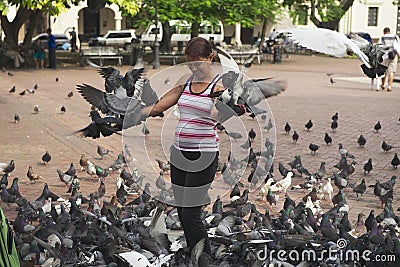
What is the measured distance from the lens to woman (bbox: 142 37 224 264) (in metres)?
4.29

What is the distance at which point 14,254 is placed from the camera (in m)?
2.43

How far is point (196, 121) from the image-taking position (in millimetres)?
4332

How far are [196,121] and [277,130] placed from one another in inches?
291

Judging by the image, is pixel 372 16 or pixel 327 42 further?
pixel 372 16

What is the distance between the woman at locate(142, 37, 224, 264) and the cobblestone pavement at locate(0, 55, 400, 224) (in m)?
1.10

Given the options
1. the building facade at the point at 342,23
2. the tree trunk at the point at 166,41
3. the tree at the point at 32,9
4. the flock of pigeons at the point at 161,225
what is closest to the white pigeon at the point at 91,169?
the flock of pigeons at the point at 161,225

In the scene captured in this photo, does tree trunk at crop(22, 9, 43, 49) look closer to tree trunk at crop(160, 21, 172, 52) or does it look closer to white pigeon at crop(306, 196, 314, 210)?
tree trunk at crop(160, 21, 172, 52)

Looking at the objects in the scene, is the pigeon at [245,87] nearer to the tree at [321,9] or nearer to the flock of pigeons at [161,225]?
the flock of pigeons at [161,225]

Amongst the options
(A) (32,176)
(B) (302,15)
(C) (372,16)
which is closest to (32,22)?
(B) (302,15)

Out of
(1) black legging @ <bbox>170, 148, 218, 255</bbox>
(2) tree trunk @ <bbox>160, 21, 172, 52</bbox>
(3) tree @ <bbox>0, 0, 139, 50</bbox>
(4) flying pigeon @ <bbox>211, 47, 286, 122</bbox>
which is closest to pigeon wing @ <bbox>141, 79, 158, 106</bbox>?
(1) black legging @ <bbox>170, 148, 218, 255</bbox>

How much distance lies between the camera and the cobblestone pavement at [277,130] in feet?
25.7

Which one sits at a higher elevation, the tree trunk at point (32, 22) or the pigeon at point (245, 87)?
the tree trunk at point (32, 22)

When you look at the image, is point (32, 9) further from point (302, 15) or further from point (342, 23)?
point (342, 23)

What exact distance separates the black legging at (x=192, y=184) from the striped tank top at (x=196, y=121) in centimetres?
6
